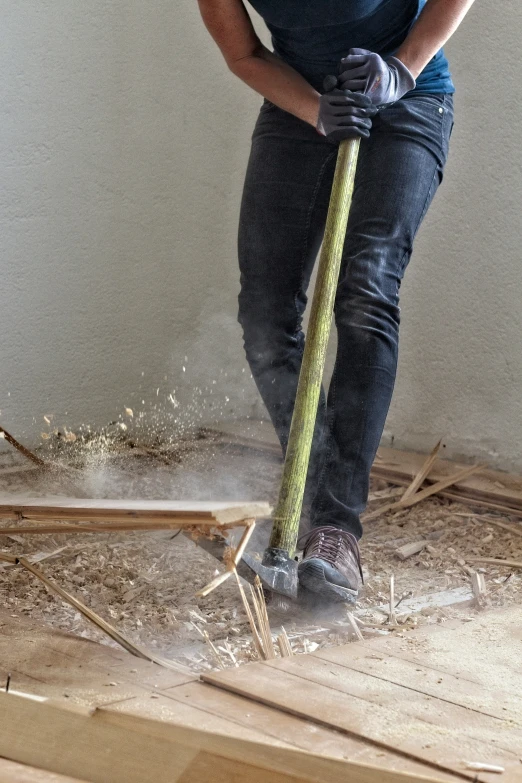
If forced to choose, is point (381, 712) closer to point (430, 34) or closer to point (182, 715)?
point (182, 715)

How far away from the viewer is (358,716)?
1.05 metres

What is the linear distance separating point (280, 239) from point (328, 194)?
141 mm

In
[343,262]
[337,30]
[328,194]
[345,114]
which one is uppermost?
[337,30]

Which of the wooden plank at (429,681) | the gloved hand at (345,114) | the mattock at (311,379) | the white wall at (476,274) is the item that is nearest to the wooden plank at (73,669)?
the wooden plank at (429,681)

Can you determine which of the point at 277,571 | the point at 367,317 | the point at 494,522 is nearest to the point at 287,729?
the point at 277,571

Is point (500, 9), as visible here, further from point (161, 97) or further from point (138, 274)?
point (138, 274)

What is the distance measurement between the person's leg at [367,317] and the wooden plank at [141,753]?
84 cm

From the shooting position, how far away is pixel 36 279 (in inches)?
117

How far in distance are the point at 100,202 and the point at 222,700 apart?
7.54 feet

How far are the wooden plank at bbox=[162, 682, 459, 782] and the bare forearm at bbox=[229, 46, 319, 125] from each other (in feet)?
4.04

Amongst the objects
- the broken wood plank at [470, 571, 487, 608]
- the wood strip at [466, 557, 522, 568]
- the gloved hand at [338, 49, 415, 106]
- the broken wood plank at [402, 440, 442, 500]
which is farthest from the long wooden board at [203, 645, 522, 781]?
the broken wood plank at [402, 440, 442, 500]

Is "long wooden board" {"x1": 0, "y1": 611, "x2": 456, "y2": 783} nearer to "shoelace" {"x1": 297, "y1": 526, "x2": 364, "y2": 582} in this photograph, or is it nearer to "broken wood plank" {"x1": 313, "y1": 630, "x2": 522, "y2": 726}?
"broken wood plank" {"x1": 313, "y1": 630, "x2": 522, "y2": 726}

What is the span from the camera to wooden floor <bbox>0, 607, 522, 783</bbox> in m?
0.97

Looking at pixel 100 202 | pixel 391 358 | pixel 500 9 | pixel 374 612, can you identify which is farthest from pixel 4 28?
pixel 374 612
